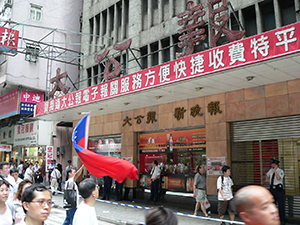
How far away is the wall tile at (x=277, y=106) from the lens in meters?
9.45

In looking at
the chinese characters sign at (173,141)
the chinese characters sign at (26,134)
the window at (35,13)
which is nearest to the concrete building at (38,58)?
the window at (35,13)

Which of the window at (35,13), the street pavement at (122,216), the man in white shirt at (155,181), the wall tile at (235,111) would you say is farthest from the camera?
the window at (35,13)

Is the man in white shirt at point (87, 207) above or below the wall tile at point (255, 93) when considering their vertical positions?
below

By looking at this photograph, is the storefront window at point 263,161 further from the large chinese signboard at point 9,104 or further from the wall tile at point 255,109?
the large chinese signboard at point 9,104

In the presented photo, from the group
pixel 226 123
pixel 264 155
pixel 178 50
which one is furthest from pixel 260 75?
pixel 178 50

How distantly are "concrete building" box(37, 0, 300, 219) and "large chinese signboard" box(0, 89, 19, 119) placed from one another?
7.92 metres

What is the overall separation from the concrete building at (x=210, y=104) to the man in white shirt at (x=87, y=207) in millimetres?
5342

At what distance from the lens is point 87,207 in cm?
407

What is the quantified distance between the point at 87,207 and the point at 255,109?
7.72 metres

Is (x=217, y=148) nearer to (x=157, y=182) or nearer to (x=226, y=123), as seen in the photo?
(x=226, y=123)

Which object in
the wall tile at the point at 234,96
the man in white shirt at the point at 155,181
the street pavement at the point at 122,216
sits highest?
the wall tile at the point at 234,96

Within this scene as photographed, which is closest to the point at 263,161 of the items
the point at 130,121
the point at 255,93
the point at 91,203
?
the point at 255,93

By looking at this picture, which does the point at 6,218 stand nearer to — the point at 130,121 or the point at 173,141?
the point at 173,141

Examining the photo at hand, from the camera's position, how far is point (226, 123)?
431 inches
